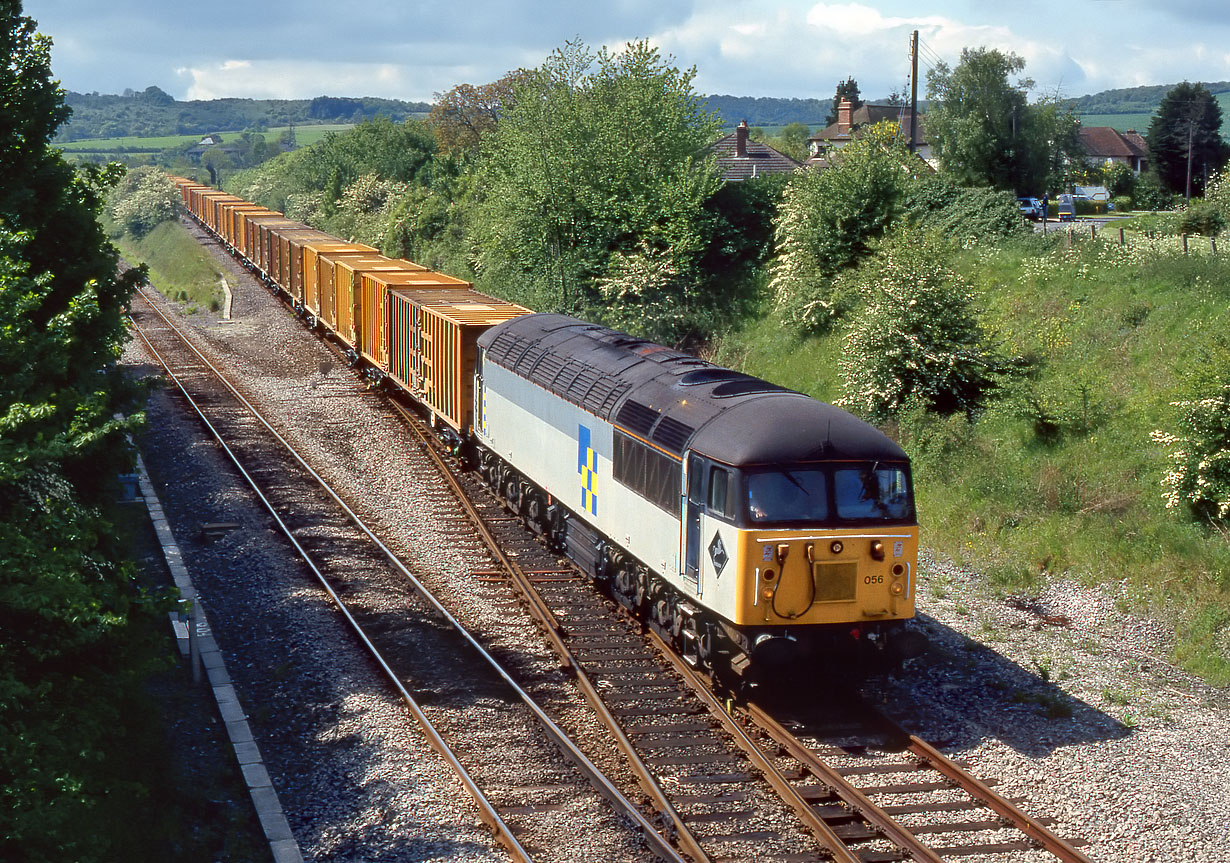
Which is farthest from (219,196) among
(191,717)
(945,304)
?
(191,717)

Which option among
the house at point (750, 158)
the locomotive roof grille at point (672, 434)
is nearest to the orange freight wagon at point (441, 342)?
the locomotive roof grille at point (672, 434)

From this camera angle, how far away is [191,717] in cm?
1312

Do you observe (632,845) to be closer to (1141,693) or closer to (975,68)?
(1141,693)

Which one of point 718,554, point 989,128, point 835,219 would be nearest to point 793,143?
point 989,128

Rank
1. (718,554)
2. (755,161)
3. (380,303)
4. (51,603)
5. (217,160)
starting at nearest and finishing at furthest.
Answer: (51,603), (718,554), (380,303), (755,161), (217,160)

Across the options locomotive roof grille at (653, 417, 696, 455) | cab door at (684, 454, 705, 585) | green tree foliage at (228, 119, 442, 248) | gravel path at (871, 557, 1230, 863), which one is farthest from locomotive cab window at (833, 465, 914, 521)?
green tree foliage at (228, 119, 442, 248)

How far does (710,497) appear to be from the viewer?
12.7 meters

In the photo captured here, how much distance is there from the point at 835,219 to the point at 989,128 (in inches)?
432

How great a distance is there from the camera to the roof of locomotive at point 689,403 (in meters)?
12.5

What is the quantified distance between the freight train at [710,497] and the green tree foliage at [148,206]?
75.6m

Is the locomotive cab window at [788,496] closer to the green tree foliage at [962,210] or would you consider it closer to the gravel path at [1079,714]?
the gravel path at [1079,714]

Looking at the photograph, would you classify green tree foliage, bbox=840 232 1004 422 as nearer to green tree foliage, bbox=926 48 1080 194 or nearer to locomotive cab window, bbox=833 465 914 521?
locomotive cab window, bbox=833 465 914 521

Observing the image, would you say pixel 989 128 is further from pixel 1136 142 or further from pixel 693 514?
pixel 1136 142

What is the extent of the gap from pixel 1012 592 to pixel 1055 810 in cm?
648
